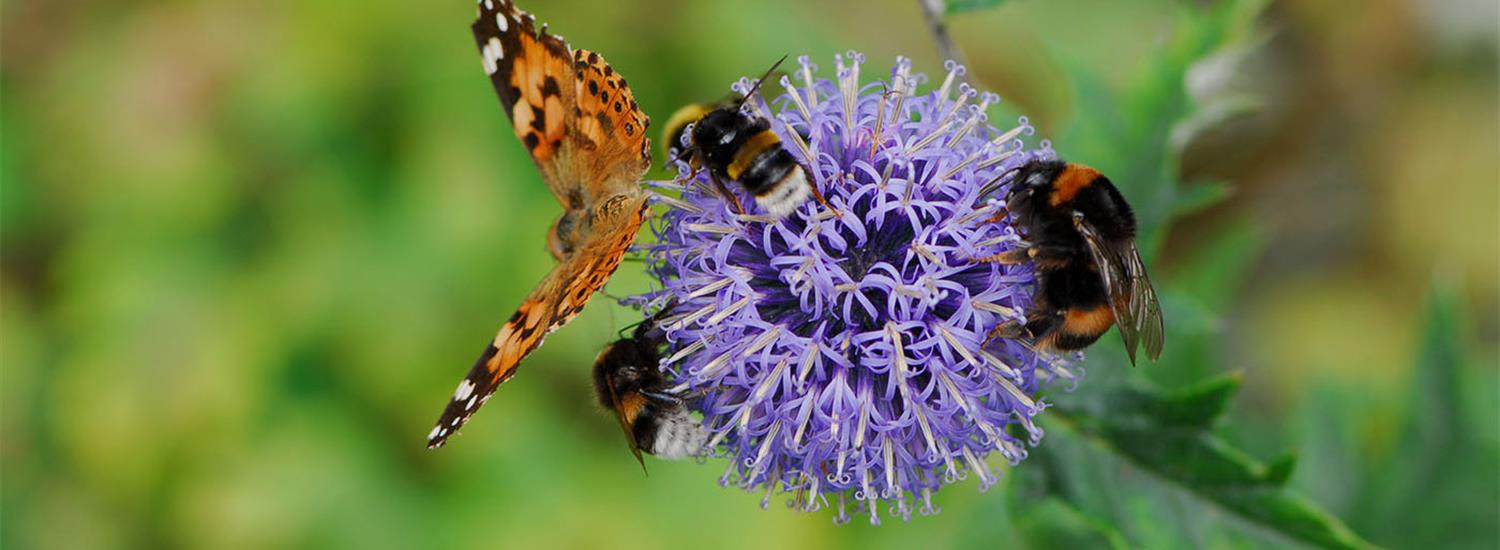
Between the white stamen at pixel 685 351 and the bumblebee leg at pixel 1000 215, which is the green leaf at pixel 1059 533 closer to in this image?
the bumblebee leg at pixel 1000 215

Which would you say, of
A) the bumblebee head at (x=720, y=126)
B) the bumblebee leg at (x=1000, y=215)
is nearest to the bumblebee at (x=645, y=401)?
the bumblebee head at (x=720, y=126)

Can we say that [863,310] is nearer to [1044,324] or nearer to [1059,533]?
[1044,324]

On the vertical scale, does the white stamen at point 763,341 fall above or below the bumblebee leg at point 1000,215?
below

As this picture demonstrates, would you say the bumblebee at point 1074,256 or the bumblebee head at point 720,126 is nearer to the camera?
the bumblebee at point 1074,256

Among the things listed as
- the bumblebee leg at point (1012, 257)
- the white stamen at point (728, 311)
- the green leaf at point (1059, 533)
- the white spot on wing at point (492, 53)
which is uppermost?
the white spot on wing at point (492, 53)

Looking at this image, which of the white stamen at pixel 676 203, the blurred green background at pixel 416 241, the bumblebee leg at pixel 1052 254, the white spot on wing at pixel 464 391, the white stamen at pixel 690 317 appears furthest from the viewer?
the blurred green background at pixel 416 241

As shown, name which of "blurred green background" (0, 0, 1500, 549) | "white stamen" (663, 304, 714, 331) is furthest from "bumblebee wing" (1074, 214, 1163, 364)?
"blurred green background" (0, 0, 1500, 549)

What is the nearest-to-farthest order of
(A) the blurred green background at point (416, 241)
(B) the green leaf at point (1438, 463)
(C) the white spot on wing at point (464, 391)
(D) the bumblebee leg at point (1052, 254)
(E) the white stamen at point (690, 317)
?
(C) the white spot on wing at point (464, 391)
(D) the bumblebee leg at point (1052, 254)
(E) the white stamen at point (690, 317)
(B) the green leaf at point (1438, 463)
(A) the blurred green background at point (416, 241)
